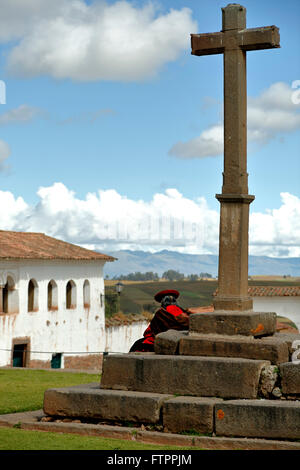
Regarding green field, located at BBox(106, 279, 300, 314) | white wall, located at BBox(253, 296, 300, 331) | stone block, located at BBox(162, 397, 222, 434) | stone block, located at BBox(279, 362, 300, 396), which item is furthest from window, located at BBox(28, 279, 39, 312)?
green field, located at BBox(106, 279, 300, 314)

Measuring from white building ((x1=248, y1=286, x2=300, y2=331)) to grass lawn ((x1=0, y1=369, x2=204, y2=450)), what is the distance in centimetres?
1988

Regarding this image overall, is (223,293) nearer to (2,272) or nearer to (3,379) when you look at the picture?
(3,379)

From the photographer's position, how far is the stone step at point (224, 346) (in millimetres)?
8352

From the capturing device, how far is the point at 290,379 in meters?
7.95

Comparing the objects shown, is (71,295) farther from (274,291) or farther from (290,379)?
(290,379)

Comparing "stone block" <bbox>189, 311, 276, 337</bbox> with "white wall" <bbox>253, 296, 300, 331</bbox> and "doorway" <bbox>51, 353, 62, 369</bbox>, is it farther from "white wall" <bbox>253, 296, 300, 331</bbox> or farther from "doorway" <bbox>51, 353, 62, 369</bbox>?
"white wall" <bbox>253, 296, 300, 331</bbox>

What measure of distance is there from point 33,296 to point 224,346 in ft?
71.5

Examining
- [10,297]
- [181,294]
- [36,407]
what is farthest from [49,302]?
[181,294]

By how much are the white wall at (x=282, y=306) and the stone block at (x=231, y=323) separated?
2621cm

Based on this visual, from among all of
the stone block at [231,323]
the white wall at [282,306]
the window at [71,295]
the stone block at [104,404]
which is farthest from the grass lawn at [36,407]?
the white wall at [282,306]

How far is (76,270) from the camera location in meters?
32.3

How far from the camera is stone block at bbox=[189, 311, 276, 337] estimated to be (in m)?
8.63

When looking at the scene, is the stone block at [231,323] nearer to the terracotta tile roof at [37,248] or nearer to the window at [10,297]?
the terracotta tile roof at [37,248]
